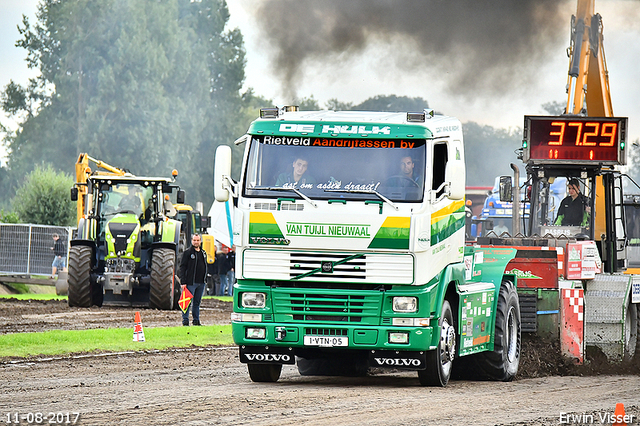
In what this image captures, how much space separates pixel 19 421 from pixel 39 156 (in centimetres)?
6134

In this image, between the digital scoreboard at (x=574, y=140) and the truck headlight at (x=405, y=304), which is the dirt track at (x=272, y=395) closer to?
the truck headlight at (x=405, y=304)

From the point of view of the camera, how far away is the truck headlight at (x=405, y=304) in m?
11.3

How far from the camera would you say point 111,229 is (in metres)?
25.8

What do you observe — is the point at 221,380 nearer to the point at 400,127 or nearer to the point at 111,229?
the point at 400,127

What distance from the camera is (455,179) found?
1145cm

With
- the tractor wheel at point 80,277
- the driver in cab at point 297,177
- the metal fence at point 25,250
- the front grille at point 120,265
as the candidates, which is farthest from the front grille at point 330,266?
the metal fence at point 25,250

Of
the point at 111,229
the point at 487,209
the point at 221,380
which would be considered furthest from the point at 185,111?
the point at 221,380

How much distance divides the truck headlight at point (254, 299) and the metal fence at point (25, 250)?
2625 centimetres

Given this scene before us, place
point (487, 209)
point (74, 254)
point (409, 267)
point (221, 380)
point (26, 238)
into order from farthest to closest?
point (26, 238), point (487, 209), point (74, 254), point (221, 380), point (409, 267)

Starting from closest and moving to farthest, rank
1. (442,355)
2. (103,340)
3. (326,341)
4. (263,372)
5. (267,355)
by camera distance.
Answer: (326,341)
(267,355)
(442,355)
(263,372)
(103,340)

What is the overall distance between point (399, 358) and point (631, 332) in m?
6.21

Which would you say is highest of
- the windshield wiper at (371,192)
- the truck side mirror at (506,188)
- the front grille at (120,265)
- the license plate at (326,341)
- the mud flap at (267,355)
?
the truck side mirror at (506,188)

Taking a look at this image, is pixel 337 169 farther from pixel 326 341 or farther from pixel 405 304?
pixel 326 341

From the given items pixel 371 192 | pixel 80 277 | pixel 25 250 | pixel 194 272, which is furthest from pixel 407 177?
pixel 25 250
